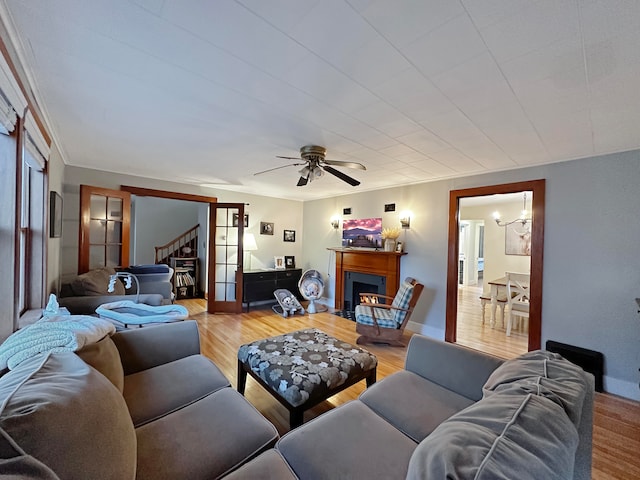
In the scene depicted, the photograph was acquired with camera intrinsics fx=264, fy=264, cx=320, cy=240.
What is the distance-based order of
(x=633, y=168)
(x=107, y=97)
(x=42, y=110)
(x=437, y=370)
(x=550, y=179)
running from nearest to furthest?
(x=437, y=370)
(x=107, y=97)
(x=42, y=110)
(x=633, y=168)
(x=550, y=179)

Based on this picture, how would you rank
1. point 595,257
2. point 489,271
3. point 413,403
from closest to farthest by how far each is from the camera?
point 413,403
point 595,257
point 489,271

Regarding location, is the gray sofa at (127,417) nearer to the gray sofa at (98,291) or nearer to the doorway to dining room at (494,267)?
the gray sofa at (98,291)

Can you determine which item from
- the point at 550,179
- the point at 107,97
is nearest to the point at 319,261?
the point at 550,179

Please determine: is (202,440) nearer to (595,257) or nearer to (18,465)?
(18,465)

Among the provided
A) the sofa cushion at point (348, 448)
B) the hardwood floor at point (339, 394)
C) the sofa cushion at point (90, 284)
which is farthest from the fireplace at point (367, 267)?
the sofa cushion at point (90, 284)

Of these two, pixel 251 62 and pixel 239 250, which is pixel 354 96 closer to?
pixel 251 62

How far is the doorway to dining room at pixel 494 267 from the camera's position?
10.2 feet

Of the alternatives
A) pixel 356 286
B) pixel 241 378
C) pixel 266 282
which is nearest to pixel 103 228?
pixel 266 282

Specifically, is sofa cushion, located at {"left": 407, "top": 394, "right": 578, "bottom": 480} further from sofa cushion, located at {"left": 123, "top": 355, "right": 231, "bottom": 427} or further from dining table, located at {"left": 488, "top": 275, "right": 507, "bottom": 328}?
dining table, located at {"left": 488, "top": 275, "right": 507, "bottom": 328}

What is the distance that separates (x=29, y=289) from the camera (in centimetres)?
230

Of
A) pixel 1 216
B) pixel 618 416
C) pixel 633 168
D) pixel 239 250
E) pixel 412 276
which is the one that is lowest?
pixel 618 416

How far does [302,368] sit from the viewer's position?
1.93 metres

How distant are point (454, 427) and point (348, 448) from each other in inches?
25.4

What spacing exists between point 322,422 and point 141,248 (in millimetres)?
7419
